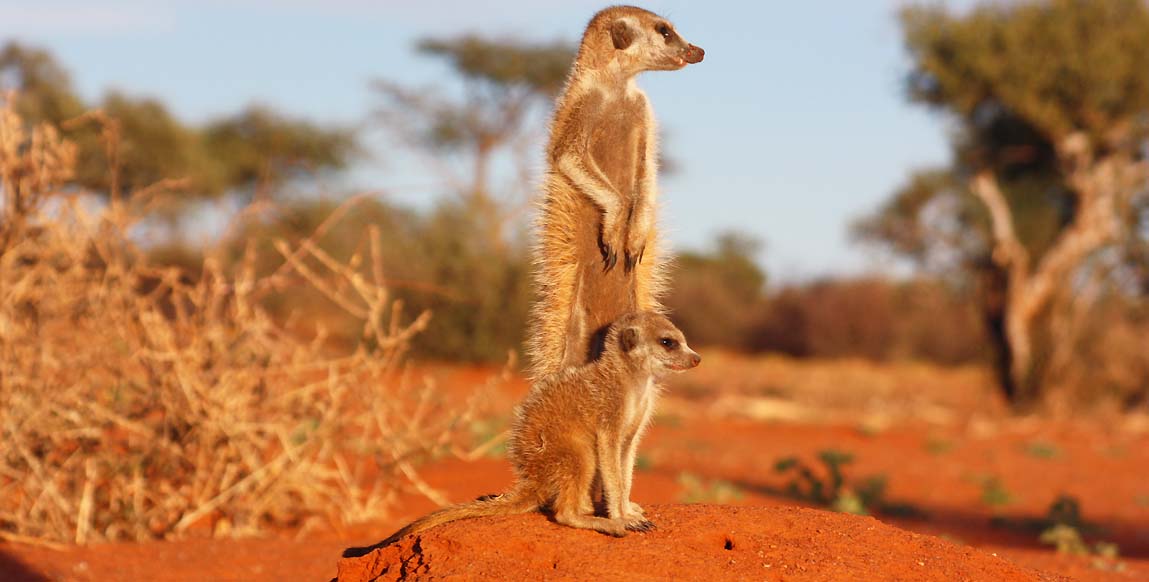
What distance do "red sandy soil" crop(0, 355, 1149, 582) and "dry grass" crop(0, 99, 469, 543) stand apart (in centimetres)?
35

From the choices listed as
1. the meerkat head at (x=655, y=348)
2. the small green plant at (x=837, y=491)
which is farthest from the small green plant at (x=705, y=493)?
the meerkat head at (x=655, y=348)

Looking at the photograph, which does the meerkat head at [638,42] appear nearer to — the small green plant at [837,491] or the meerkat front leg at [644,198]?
the meerkat front leg at [644,198]

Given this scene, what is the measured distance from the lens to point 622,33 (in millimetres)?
3938

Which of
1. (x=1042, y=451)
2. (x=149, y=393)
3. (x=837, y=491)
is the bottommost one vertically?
(x=1042, y=451)

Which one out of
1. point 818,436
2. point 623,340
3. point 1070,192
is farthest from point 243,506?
point 1070,192

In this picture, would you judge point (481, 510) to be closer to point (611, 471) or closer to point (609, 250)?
point (611, 471)

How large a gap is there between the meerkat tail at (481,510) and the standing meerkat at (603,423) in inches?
2.5

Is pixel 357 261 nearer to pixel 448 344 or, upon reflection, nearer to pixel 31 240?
pixel 31 240

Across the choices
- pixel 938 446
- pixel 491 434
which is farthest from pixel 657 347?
pixel 938 446

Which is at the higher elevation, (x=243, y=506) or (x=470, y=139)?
(x=470, y=139)

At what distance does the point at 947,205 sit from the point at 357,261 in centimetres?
2006

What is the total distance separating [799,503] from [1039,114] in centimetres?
1012

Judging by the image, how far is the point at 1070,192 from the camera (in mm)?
17109

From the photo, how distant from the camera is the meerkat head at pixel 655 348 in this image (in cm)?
356
